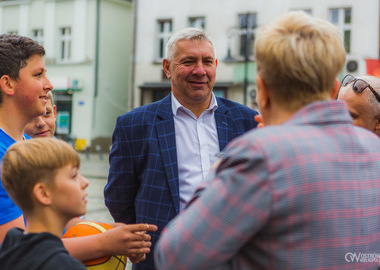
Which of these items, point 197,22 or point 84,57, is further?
point 84,57

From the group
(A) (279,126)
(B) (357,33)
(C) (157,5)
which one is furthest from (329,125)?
(C) (157,5)

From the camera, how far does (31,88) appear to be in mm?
2398

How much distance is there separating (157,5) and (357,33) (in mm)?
9980

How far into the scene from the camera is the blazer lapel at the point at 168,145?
278 cm

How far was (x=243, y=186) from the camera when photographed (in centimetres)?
136

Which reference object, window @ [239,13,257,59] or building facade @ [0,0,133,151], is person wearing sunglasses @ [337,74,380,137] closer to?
window @ [239,13,257,59]

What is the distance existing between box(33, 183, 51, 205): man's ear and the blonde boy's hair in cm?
2

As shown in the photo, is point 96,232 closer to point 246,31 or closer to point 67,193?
point 67,193

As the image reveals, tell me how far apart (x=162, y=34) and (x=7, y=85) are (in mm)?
23673

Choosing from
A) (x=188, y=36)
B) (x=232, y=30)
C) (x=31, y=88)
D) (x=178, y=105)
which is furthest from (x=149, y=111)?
(x=232, y=30)

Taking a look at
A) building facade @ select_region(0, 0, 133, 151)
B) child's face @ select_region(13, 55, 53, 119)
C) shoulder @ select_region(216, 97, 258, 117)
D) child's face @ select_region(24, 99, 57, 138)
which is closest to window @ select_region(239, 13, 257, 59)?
building facade @ select_region(0, 0, 133, 151)

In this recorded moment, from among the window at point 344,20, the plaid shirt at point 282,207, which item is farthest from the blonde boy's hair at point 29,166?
the window at point 344,20

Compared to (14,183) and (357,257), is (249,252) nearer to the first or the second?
(357,257)

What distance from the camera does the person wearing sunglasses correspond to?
8.83ft
